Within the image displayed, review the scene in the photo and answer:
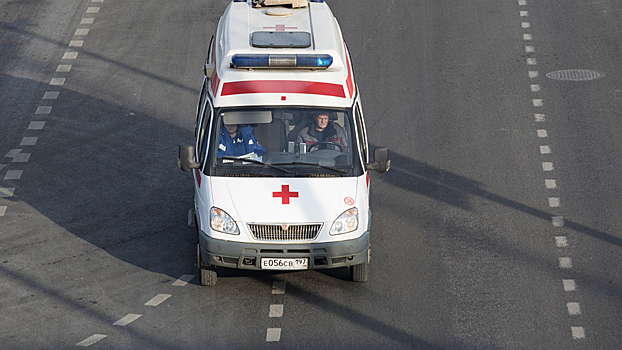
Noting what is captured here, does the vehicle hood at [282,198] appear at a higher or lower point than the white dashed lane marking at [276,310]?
higher

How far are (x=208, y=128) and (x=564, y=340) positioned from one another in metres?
5.10

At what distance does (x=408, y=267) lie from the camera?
11.0 meters

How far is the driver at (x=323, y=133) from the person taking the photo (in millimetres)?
10266

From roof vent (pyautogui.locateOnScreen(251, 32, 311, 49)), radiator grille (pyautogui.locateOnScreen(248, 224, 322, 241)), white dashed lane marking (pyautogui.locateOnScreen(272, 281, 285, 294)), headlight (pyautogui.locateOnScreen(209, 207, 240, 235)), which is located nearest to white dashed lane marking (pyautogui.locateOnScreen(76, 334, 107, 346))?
headlight (pyautogui.locateOnScreen(209, 207, 240, 235))

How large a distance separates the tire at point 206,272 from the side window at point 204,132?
1234 millimetres

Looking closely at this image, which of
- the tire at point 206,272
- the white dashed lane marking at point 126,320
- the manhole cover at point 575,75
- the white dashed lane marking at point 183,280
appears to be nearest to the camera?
the white dashed lane marking at point 126,320

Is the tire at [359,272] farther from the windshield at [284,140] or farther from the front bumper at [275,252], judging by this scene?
the windshield at [284,140]

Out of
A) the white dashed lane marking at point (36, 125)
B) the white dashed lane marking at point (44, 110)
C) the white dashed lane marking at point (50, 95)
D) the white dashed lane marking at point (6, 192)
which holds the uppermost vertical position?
the white dashed lane marking at point (50, 95)

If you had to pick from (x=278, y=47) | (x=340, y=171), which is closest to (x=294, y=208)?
(x=340, y=171)

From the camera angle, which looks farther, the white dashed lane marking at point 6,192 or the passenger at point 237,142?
the white dashed lane marking at point 6,192

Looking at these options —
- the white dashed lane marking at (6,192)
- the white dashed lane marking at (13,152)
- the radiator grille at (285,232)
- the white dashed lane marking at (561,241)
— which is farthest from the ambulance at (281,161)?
the white dashed lane marking at (13,152)

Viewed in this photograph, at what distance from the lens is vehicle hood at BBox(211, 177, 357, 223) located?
381 inches

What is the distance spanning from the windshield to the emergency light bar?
610mm

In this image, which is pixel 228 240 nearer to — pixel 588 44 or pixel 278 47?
pixel 278 47
